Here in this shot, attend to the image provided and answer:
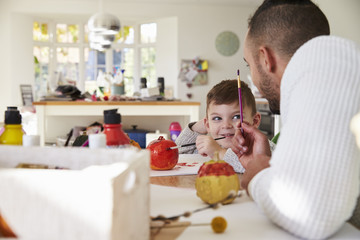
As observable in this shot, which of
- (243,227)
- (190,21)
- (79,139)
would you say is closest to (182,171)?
(79,139)

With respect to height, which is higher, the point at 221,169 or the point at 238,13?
the point at 238,13

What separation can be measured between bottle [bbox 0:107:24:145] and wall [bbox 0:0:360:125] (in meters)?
6.48

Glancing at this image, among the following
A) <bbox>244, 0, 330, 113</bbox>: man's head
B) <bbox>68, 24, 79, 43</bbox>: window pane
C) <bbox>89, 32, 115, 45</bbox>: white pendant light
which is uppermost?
<bbox>68, 24, 79, 43</bbox>: window pane

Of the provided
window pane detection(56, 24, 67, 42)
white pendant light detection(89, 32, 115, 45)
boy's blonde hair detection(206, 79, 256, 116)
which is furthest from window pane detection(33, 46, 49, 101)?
boy's blonde hair detection(206, 79, 256, 116)

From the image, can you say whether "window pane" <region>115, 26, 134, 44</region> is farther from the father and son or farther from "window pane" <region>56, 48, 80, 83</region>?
the father and son

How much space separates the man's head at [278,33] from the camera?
36.1 inches

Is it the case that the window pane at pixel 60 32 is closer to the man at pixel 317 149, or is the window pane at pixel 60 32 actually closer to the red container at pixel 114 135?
the red container at pixel 114 135

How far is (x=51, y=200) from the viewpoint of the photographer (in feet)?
1.43

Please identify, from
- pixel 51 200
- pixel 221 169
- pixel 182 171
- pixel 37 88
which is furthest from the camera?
pixel 37 88

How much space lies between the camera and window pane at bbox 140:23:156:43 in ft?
26.4

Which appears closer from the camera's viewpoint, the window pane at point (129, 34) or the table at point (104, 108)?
the table at point (104, 108)

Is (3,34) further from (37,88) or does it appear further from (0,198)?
(0,198)

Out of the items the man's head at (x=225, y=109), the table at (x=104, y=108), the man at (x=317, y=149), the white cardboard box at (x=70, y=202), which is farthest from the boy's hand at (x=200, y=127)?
the table at (x=104, y=108)

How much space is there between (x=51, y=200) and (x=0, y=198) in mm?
64
